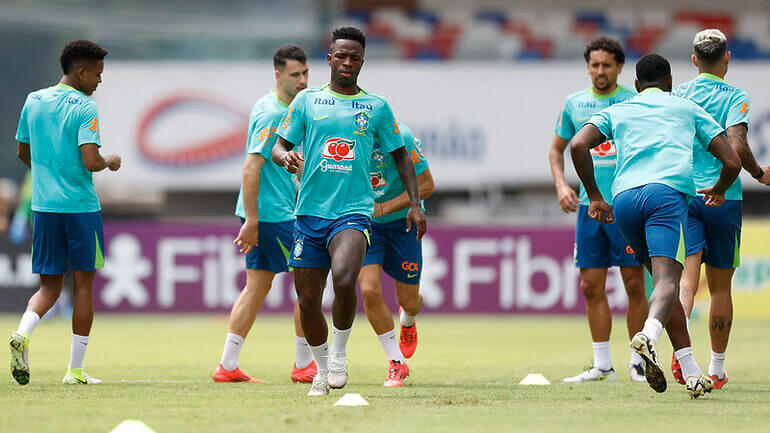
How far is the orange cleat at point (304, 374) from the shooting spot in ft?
30.1

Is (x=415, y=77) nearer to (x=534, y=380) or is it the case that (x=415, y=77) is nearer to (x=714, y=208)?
(x=534, y=380)

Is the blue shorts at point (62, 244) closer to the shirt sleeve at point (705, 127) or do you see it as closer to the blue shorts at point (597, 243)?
the blue shorts at point (597, 243)

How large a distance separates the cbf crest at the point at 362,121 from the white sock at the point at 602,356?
9.74 ft

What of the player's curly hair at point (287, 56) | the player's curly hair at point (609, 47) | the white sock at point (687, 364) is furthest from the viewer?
the player's curly hair at point (609, 47)

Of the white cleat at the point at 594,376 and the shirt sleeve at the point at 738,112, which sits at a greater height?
the shirt sleeve at the point at 738,112

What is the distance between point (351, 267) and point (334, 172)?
64 cm

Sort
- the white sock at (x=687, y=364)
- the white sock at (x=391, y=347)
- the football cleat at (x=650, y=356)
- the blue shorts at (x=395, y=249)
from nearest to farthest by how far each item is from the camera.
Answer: the football cleat at (x=650, y=356) < the white sock at (x=687, y=364) < the white sock at (x=391, y=347) < the blue shorts at (x=395, y=249)

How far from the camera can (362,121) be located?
7859 millimetres

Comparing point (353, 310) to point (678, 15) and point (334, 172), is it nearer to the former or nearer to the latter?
point (334, 172)

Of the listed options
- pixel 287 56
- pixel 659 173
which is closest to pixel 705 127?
pixel 659 173

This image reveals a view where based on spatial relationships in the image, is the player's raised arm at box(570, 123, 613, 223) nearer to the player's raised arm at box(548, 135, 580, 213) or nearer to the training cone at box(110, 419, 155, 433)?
the player's raised arm at box(548, 135, 580, 213)

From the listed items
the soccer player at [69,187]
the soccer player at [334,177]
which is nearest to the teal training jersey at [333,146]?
the soccer player at [334,177]

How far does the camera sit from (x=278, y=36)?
26.5 m

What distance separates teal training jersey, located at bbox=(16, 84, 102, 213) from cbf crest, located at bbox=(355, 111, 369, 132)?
2129 mm
